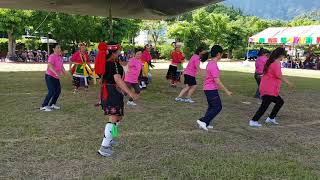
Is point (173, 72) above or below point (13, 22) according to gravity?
below

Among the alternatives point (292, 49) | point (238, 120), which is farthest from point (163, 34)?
point (238, 120)

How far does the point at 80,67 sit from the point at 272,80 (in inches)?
268

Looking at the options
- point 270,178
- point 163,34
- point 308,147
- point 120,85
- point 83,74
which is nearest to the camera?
point 270,178

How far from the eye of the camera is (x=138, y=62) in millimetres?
10750

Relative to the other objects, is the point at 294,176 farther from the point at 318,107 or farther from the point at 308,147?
the point at 318,107

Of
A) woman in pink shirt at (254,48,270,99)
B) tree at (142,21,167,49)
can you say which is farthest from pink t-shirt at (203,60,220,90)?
tree at (142,21,167,49)

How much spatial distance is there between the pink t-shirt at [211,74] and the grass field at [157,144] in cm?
83

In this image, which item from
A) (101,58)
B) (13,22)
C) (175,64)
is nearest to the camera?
(101,58)

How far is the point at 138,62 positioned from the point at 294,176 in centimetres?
629

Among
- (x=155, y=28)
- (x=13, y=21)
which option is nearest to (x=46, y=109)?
(x=13, y=21)

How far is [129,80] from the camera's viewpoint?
1045cm

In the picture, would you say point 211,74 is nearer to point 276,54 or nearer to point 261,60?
point 276,54

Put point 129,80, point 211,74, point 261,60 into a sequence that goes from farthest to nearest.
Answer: point 261,60 < point 129,80 < point 211,74

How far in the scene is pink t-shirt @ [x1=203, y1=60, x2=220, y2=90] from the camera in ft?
24.3
